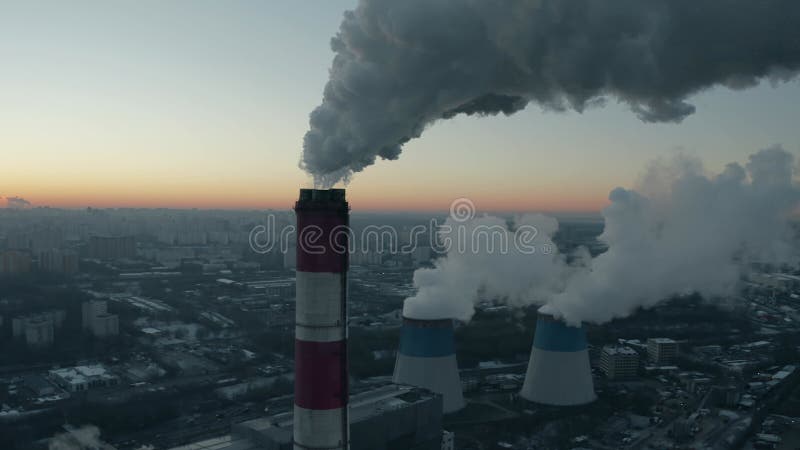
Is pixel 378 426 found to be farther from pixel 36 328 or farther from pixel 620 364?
pixel 36 328

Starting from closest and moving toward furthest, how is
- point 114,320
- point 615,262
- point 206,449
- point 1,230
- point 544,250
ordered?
point 206,449 → point 615,262 → point 544,250 → point 114,320 → point 1,230

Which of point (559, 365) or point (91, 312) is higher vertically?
point (559, 365)

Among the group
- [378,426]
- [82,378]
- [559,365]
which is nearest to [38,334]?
[82,378]

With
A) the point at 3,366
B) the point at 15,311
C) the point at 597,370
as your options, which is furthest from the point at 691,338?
the point at 15,311

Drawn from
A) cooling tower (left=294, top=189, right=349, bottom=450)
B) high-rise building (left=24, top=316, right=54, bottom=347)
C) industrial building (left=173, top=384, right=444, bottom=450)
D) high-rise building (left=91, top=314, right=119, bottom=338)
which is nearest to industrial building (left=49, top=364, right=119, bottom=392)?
high-rise building (left=24, top=316, right=54, bottom=347)

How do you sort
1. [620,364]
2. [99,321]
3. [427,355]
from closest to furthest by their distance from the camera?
[427,355] → [620,364] → [99,321]

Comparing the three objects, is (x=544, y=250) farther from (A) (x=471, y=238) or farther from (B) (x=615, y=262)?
(B) (x=615, y=262)

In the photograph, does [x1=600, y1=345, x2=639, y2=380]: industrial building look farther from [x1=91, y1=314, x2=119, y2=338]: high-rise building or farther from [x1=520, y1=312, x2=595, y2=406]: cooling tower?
[x1=91, y1=314, x2=119, y2=338]: high-rise building
